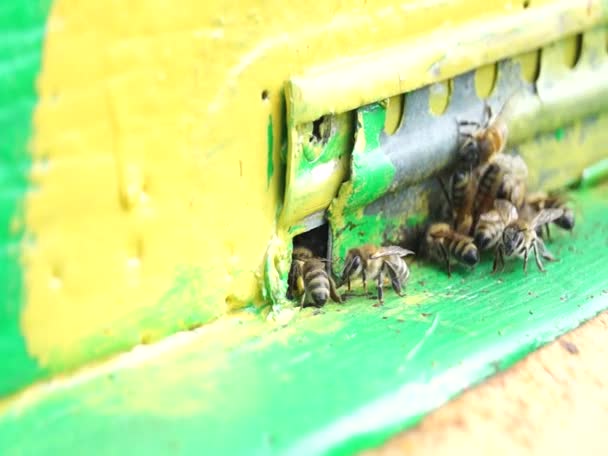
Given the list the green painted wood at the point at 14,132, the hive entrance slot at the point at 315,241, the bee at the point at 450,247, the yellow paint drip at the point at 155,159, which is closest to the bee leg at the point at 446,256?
the bee at the point at 450,247

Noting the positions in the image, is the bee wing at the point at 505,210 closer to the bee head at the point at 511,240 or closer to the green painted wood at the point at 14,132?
the bee head at the point at 511,240

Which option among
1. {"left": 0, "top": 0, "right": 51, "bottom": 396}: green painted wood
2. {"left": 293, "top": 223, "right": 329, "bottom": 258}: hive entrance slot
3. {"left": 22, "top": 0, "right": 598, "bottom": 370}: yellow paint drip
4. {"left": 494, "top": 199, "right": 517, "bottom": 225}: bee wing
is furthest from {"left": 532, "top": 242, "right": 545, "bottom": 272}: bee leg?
{"left": 0, "top": 0, "right": 51, "bottom": 396}: green painted wood

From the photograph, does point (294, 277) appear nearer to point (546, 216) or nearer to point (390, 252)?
point (390, 252)

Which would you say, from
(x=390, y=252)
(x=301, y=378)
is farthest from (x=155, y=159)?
(x=390, y=252)

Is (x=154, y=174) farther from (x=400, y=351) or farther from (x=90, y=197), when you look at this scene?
(x=400, y=351)

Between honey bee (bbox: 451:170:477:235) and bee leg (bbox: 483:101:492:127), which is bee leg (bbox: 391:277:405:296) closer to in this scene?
honey bee (bbox: 451:170:477:235)

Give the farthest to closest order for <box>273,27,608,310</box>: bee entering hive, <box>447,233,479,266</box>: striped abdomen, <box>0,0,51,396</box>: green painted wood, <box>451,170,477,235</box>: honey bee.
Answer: <box>451,170,477,235</box>: honey bee < <box>447,233,479,266</box>: striped abdomen < <box>273,27,608,310</box>: bee entering hive < <box>0,0,51,396</box>: green painted wood

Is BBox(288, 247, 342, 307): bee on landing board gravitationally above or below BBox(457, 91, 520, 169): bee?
below
